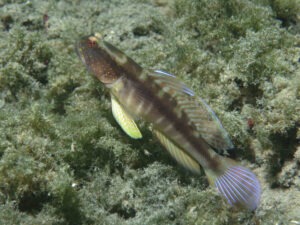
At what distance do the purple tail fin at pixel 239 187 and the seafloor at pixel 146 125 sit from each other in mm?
106

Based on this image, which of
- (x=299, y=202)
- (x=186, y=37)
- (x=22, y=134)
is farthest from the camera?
(x=186, y=37)

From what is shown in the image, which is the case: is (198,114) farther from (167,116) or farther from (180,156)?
(180,156)

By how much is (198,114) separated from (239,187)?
0.81 metres

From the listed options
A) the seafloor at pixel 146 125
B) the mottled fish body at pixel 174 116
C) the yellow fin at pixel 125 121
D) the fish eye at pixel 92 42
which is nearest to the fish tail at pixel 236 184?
the mottled fish body at pixel 174 116

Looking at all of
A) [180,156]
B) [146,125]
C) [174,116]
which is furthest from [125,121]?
[180,156]

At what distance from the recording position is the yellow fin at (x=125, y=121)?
3.34m

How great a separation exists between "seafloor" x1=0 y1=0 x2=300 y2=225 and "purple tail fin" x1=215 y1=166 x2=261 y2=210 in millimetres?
106

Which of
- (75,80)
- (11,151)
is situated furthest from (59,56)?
(11,151)

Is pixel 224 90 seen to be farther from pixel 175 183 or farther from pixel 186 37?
pixel 175 183

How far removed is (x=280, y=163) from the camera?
136 inches

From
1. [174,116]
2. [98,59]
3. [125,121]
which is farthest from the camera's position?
[98,59]

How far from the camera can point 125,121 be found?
342cm

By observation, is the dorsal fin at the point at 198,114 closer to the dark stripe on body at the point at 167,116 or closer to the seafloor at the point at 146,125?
the dark stripe on body at the point at 167,116

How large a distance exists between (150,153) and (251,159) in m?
1.16
